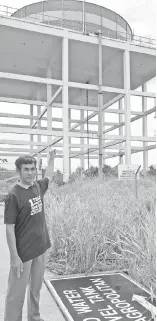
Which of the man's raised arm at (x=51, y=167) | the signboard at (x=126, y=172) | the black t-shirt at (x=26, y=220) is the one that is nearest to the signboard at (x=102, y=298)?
the black t-shirt at (x=26, y=220)

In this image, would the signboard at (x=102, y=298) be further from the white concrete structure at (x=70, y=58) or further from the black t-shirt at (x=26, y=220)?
the white concrete structure at (x=70, y=58)

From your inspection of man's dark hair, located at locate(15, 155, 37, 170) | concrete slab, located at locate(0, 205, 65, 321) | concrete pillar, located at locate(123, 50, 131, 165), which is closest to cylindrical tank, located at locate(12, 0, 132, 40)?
concrete pillar, located at locate(123, 50, 131, 165)

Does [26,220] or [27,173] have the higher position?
[27,173]

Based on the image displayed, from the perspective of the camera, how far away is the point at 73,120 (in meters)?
40.0

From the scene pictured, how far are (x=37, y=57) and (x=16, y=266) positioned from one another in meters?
28.9

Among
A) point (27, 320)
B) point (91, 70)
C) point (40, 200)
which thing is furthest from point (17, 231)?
point (91, 70)

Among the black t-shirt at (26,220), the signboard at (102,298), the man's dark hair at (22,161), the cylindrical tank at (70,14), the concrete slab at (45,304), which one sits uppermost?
the cylindrical tank at (70,14)

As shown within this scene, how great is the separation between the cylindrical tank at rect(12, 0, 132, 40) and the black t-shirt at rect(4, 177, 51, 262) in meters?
28.4

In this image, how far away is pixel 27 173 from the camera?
3012 millimetres

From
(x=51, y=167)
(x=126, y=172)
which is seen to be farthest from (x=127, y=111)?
(x=51, y=167)

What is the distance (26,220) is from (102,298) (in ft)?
4.96

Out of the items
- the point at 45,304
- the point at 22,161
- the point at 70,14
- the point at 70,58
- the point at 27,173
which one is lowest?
the point at 45,304

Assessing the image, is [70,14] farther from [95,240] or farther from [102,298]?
[102,298]

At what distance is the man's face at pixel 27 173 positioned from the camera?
3.02m
